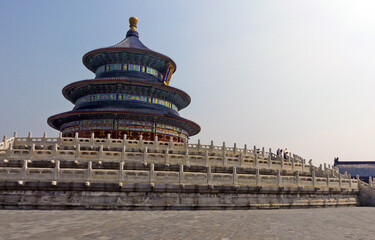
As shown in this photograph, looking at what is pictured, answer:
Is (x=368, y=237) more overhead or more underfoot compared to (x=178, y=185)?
more underfoot

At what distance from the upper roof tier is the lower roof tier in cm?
771

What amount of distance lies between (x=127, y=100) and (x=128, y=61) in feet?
23.0

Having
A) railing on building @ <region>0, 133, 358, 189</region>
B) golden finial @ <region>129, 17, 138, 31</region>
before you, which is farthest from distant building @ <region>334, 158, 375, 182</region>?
golden finial @ <region>129, 17, 138, 31</region>

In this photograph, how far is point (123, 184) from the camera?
58.4 feet

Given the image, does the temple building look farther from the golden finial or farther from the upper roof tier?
the golden finial

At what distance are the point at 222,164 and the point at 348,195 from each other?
10.7m

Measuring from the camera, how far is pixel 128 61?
45.6 meters

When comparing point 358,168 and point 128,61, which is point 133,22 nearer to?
point 128,61

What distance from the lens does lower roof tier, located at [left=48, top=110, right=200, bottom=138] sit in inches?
1534

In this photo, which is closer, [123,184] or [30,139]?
[123,184]

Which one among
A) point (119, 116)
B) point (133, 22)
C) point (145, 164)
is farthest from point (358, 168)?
point (145, 164)

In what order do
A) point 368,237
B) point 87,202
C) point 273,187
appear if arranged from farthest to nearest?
point 273,187
point 87,202
point 368,237

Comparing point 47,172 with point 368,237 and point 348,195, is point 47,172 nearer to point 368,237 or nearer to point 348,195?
point 368,237

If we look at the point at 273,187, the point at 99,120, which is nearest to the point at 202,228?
the point at 273,187
